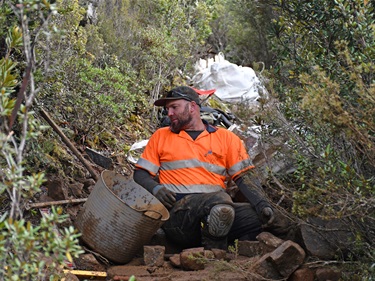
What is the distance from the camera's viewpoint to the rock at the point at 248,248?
6703 millimetres

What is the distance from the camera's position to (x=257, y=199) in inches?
282

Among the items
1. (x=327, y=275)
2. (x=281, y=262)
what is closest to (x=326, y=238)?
(x=327, y=275)

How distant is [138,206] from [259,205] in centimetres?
111

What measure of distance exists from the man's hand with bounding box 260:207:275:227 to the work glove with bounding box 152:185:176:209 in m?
0.82

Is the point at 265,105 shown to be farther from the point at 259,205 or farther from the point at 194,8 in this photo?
the point at 194,8

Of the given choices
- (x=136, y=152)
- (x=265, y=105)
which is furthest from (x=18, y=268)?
(x=136, y=152)

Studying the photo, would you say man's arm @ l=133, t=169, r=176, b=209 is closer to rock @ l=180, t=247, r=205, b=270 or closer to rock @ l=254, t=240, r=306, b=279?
rock @ l=180, t=247, r=205, b=270

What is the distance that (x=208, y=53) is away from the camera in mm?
16906

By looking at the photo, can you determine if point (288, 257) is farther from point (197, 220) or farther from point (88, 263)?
point (88, 263)

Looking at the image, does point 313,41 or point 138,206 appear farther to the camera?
point 138,206

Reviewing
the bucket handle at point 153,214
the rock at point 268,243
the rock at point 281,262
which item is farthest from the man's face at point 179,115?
the rock at point 281,262

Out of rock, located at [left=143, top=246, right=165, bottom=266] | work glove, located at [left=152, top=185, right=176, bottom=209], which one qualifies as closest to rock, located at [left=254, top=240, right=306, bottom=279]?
rock, located at [left=143, top=246, right=165, bottom=266]

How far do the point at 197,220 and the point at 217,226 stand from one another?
28cm

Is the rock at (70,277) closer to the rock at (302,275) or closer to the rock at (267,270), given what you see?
the rock at (267,270)
